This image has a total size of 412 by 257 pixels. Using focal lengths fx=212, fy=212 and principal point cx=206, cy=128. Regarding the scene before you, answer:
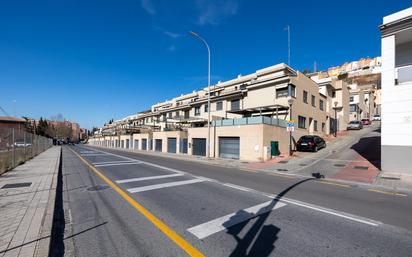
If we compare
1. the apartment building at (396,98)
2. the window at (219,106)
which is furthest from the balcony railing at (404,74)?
the window at (219,106)

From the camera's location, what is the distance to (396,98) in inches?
474

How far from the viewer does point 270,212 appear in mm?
5344

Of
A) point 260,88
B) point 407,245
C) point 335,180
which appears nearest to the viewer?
point 407,245

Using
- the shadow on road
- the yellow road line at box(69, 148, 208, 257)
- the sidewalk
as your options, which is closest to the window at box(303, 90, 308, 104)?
the shadow on road

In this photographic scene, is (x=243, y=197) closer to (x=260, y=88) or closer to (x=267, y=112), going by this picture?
(x=267, y=112)

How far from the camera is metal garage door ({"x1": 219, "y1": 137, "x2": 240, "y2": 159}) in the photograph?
20734mm

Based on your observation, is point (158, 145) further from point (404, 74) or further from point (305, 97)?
point (404, 74)

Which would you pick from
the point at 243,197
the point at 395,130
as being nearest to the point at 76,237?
the point at 243,197

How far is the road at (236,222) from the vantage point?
3568mm

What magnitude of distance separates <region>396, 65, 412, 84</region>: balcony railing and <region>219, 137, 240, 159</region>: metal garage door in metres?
12.3

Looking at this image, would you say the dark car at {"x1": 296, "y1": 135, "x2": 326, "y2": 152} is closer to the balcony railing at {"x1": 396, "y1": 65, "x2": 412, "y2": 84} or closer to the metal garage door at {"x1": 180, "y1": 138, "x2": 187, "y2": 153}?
the balcony railing at {"x1": 396, "y1": 65, "x2": 412, "y2": 84}

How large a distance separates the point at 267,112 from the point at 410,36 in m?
13.3

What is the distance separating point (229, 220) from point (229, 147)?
666 inches

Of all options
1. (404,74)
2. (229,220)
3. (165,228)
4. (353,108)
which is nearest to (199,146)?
(404,74)
